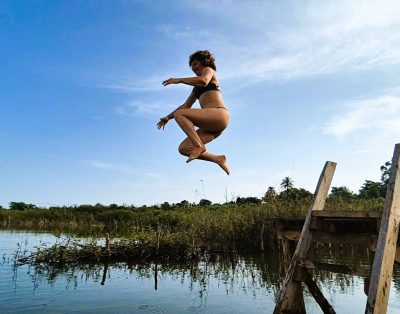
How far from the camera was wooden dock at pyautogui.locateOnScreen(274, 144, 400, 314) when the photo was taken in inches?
186

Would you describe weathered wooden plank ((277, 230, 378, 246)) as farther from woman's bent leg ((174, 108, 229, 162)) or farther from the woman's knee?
the woman's knee

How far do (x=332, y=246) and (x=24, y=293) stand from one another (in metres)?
13.6

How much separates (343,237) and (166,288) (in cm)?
773

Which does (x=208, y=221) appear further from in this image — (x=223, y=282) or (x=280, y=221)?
(x=280, y=221)

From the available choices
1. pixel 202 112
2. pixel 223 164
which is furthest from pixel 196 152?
pixel 223 164

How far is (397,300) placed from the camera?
33.0 ft

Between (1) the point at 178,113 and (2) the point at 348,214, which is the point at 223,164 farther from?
(2) the point at 348,214

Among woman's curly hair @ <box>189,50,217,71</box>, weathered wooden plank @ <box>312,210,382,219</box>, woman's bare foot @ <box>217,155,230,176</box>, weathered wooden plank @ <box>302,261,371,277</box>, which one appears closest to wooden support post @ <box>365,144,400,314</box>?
weathered wooden plank @ <box>312,210,382,219</box>

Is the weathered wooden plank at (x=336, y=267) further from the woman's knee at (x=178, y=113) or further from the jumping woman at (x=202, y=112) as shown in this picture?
the woman's knee at (x=178, y=113)

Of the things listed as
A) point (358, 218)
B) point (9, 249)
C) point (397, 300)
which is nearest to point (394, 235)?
point (358, 218)

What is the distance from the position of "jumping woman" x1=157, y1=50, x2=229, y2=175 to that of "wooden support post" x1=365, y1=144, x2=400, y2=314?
2.13 m

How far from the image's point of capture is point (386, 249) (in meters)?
4.79

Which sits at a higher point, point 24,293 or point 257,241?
point 257,241

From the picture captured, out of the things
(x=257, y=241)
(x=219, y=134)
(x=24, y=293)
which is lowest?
(x=24, y=293)
